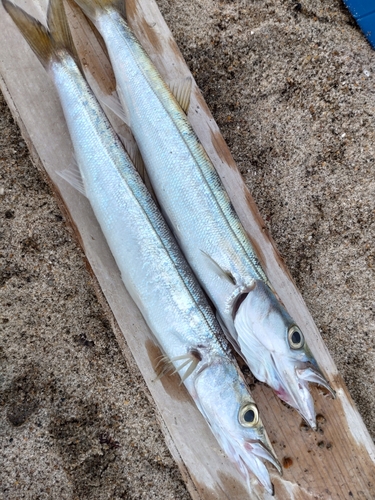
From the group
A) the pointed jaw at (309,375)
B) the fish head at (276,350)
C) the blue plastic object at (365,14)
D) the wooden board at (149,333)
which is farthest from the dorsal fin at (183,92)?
the pointed jaw at (309,375)

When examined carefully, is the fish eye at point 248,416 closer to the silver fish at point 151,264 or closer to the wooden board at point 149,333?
the silver fish at point 151,264

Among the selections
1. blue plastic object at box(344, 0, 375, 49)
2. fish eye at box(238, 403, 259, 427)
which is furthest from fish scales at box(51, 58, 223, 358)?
blue plastic object at box(344, 0, 375, 49)

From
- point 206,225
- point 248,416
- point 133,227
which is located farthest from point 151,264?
point 248,416

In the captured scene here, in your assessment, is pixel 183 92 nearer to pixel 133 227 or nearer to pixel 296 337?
pixel 133 227

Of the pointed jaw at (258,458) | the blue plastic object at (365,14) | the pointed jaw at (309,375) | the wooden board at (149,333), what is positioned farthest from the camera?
the blue plastic object at (365,14)

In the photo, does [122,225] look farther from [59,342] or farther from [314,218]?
[314,218]

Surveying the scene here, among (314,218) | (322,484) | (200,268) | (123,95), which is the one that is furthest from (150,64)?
(322,484)

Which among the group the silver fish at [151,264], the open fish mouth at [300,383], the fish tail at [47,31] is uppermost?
the fish tail at [47,31]
